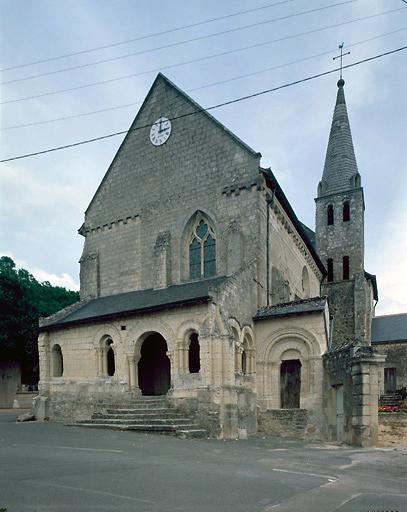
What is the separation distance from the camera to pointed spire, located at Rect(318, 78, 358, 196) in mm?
41219

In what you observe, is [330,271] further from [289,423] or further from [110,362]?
[110,362]

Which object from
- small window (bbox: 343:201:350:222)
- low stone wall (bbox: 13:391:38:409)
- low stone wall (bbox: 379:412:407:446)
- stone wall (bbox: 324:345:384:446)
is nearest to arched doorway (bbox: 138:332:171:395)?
stone wall (bbox: 324:345:384:446)

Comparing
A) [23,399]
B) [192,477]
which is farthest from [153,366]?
[23,399]

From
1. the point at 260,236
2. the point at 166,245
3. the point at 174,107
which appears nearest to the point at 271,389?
the point at 260,236

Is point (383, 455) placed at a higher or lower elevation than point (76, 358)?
lower

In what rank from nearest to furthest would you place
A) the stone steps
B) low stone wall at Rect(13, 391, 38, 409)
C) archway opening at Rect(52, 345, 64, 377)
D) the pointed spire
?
the stone steps → archway opening at Rect(52, 345, 64, 377) → low stone wall at Rect(13, 391, 38, 409) → the pointed spire

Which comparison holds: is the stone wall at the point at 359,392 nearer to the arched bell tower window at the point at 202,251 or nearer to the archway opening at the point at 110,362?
the arched bell tower window at the point at 202,251

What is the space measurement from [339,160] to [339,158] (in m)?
0.18

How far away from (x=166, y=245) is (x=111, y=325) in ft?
14.6

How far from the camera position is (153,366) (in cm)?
2184

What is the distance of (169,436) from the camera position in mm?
14453

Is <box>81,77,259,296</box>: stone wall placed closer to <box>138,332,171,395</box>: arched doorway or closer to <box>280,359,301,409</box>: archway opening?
<box>138,332,171,395</box>: arched doorway

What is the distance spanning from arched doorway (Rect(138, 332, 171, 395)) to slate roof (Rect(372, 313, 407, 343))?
66.0ft

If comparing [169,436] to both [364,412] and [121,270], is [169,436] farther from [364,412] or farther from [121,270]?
[121,270]
